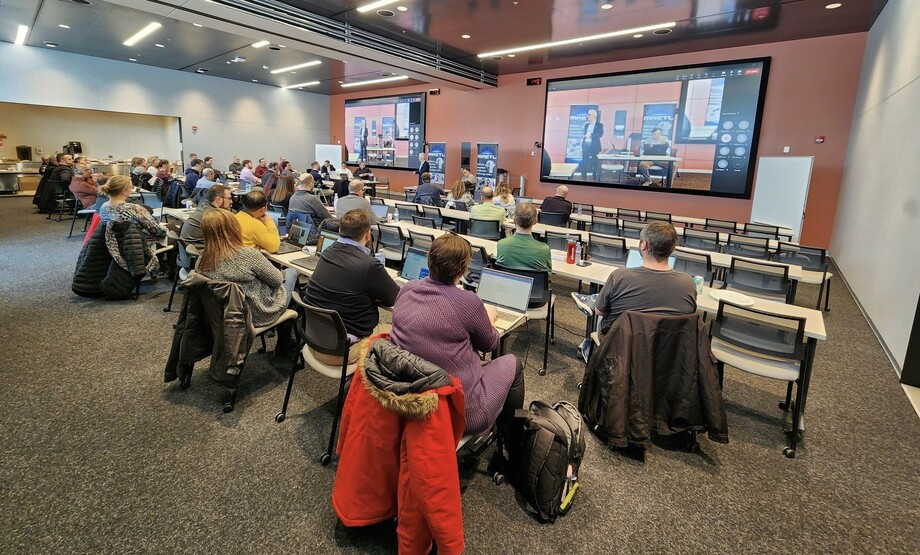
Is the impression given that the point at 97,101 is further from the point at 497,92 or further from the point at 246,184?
the point at 497,92

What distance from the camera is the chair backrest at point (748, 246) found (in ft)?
17.4

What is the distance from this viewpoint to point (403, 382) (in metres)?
1.64

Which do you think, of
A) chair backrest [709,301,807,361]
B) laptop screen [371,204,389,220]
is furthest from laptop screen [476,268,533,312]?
laptop screen [371,204,389,220]

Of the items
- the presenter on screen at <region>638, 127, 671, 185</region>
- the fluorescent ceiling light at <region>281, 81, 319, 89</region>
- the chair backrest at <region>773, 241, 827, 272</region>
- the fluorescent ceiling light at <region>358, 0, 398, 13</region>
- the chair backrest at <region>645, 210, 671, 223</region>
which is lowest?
the chair backrest at <region>773, 241, 827, 272</region>

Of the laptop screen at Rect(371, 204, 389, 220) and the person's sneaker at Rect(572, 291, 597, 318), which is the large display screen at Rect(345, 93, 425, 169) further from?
the person's sneaker at Rect(572, 291, 597, 318)

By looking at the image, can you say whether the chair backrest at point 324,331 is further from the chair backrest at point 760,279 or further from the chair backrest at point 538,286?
the chair backrest at point 760,279

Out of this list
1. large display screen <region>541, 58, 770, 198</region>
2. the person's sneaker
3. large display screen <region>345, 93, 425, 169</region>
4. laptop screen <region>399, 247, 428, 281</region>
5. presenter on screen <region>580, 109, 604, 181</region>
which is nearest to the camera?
the person's sneaker

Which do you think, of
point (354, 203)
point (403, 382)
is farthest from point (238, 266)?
point (354, 203)

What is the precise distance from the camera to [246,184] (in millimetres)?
9797

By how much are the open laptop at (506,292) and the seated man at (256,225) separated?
198 centimetres

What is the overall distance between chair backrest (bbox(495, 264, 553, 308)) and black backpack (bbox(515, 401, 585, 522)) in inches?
55.0

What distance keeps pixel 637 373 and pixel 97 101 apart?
16433mm

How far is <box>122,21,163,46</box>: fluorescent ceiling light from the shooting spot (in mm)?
8766

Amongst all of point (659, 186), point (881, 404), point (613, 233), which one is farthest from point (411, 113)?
point (881, 404)
